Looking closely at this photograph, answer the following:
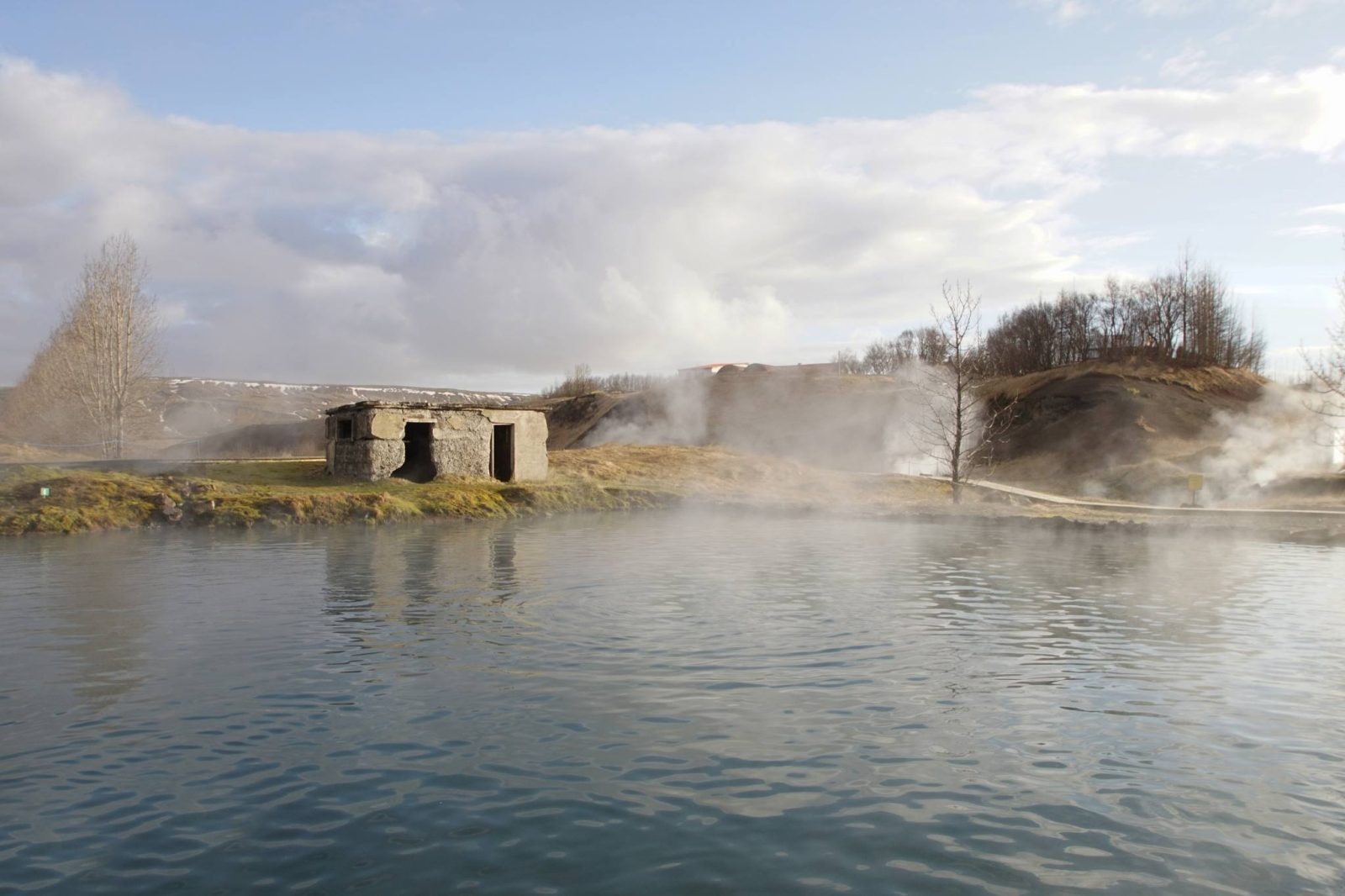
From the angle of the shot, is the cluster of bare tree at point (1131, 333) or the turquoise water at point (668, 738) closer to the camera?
the turquoise water at point (668, 738)

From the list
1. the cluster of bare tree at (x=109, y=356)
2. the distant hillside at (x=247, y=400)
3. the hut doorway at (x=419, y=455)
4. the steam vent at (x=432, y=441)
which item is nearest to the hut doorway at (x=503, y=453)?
the steam vent at (x=432, y=441)

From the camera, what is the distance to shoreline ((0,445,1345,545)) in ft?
98.4

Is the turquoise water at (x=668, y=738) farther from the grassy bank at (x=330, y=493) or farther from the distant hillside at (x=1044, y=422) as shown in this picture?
the distant hillside at (x=1044, y=422)

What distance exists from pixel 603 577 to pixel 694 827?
12.4 metres

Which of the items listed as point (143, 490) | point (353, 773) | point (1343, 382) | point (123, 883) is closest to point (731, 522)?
point (143, 490)

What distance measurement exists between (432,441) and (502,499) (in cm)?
362

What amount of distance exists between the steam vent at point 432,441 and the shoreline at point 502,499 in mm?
886

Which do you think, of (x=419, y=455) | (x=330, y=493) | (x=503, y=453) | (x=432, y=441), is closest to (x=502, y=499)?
(x=432, y=441)

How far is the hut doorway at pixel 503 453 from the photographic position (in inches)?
1575

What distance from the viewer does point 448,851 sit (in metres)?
6.62

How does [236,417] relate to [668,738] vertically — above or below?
above

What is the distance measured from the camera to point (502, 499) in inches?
1432

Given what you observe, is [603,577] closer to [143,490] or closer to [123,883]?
[123,883]

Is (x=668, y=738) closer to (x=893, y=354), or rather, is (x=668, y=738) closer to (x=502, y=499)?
(x=502, y=499)
